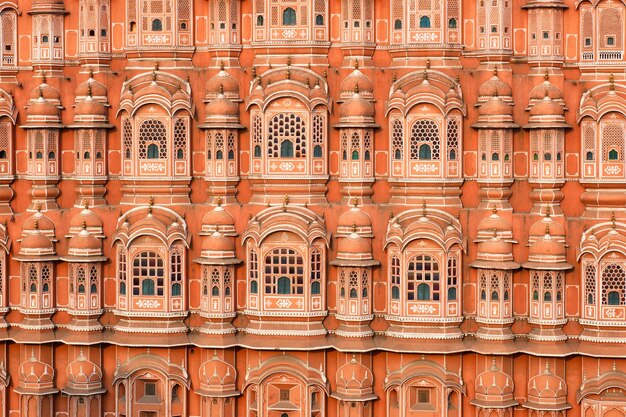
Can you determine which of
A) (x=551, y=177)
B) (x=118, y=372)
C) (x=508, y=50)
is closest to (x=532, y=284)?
(x=551, y=177)

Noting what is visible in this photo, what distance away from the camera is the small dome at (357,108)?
178 ft

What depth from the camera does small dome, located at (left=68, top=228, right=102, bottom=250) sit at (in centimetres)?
5550

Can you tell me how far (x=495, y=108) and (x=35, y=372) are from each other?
20.2 metres

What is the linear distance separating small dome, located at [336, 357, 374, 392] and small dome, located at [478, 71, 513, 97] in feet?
36.3

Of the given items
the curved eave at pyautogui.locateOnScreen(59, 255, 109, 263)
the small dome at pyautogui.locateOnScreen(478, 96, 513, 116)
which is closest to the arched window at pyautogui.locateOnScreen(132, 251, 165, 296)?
the curved eave at pyautogui.locateOnScreen(59, 255, 109, 263)

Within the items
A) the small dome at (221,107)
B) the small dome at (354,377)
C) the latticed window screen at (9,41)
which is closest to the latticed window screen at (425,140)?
the small dome at (221,107)

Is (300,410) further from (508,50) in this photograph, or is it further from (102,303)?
(508,50)

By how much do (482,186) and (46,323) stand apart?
17.5m

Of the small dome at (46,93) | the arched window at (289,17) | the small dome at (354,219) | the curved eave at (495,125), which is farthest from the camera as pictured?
the small dome at (46,93)

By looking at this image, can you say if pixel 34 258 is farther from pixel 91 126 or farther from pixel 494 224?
pixel 494 224

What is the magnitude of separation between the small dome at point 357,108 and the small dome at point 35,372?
15068 millimetres

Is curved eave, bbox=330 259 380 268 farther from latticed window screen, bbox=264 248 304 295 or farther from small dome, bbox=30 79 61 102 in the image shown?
small dome, bbox=30 79 61 102

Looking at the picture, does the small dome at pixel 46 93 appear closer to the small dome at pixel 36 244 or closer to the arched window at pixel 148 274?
the small dome at pixel 36 244

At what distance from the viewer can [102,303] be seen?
5638 cm
